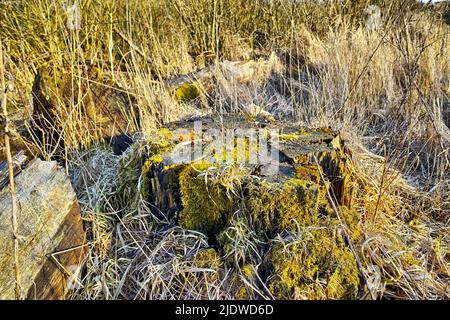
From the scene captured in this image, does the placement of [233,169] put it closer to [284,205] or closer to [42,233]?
[284,205]

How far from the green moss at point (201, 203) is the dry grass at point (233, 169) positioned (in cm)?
6

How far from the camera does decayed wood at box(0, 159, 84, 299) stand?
135cm

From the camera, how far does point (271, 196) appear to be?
5.13 ft

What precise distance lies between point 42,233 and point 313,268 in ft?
4.02

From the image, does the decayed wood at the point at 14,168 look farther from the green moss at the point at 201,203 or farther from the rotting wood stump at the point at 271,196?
the green moss at the point at 201,203

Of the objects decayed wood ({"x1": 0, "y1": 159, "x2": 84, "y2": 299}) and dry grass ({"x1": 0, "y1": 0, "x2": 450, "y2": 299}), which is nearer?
decayed wood ({"x1": 0, "y1": 159, "x2": 84, "y2": 299})

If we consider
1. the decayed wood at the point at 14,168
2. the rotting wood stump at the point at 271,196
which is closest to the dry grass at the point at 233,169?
the rotting wood stump at the point at 271,196

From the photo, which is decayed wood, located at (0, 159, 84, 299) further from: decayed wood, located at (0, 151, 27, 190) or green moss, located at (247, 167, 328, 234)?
green moss, located at (247, 167, 328, 234)

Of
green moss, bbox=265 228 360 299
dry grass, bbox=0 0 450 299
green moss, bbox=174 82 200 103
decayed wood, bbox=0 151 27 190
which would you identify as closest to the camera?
green moss, bbox=265 228 360 299

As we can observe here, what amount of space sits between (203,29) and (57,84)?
106 inches

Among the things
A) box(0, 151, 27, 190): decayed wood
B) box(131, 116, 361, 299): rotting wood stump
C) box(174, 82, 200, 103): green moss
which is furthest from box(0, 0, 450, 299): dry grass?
box(0, 151, 27, 190): decayed wood

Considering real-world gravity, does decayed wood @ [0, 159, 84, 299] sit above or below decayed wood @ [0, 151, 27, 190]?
below

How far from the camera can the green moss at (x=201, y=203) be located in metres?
1.65
